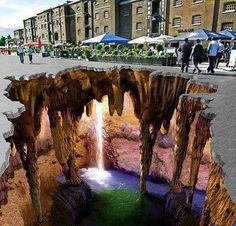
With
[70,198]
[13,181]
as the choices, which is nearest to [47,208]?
[70,198]

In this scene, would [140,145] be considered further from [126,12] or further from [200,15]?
[126,12]

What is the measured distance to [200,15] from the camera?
2722 cm

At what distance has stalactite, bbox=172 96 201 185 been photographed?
7.81 meters

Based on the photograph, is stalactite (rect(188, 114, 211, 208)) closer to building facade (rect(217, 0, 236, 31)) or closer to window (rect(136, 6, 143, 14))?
building facade (rect(217, 0, 236, 31))

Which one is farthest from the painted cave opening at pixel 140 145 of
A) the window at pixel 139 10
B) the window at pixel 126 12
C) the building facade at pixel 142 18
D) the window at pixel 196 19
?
the window at pixel 126 12

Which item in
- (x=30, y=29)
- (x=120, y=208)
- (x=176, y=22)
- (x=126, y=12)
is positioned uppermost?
(x=126, y=12)

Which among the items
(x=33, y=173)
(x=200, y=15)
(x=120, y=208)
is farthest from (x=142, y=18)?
(x=33, y=173)

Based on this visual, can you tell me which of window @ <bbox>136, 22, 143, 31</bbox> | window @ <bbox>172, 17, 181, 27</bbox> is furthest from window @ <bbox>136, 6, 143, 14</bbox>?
window @ <bbox>172, 17, 181, 27</bbox>

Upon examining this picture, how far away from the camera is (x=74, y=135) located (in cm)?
1179

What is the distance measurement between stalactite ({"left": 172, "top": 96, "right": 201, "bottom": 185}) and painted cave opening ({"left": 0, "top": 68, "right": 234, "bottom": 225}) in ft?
0.11

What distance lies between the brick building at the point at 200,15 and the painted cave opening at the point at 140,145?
1635 cm

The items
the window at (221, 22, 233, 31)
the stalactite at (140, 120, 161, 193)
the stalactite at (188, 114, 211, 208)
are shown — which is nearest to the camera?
the stalactite at (188, 114, 211, 208)

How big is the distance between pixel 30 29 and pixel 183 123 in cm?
6754

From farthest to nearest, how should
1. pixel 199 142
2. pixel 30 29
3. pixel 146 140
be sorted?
pixel 30 29 < pixel 146 140 < pixel 199 142
